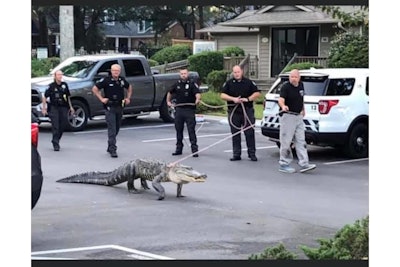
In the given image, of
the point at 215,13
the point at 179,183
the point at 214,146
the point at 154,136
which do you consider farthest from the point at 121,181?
A: the point at 215,13

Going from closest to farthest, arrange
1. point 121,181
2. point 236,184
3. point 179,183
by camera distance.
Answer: point 179,183 → point 121,181 → point 236,184

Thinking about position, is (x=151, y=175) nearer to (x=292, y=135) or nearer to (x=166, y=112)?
(x=292, y=135)

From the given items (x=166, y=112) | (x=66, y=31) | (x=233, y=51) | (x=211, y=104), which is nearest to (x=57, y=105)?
(x=166, y=112)

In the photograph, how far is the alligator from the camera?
10086mm

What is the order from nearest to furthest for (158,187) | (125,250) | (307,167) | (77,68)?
(125,250) → (158,187) → (307,167) → (77,68)

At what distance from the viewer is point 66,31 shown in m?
27.5

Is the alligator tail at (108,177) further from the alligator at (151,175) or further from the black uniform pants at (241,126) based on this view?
the black uniform pants at (241,126)

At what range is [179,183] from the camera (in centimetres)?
1020

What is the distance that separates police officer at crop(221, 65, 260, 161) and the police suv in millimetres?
579

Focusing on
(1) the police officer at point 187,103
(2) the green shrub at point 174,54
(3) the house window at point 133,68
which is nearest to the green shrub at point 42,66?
(2) the green shrub at point 174,54

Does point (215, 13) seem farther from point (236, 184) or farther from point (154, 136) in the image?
point (236, 184)

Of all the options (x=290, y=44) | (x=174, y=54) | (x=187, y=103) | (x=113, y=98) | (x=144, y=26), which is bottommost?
(x=187, y=103)

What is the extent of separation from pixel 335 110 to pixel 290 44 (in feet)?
67.5
